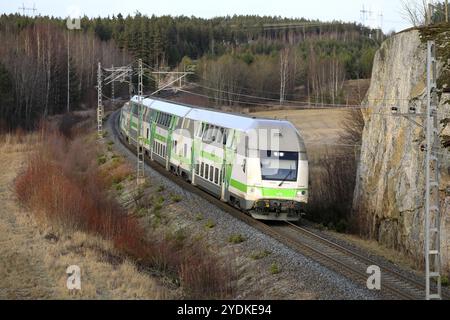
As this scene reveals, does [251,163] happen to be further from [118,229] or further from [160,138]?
[160,138]

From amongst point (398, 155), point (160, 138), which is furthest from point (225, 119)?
point (160, 138)

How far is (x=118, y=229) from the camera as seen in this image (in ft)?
70.1

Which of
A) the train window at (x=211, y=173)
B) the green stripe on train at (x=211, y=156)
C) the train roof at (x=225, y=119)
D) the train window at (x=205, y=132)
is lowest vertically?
the train window at (x=211, y=173)

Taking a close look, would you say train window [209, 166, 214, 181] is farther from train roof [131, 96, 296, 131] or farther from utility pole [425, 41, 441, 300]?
utility pole [425, 41, 441, 300]

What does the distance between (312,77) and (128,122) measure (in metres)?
54.9

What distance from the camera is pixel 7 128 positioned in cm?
5538

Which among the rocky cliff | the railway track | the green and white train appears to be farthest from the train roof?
the rocky cliff

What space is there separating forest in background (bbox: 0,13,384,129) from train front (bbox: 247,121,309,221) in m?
26.8

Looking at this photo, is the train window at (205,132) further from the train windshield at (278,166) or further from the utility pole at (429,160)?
the utility pole at (429,160)

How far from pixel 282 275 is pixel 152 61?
108m

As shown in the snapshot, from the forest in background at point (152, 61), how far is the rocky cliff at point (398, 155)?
982 inches

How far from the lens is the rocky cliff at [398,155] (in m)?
19.1

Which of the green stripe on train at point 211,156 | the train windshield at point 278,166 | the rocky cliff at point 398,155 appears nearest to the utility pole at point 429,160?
the rocky cliff at point 398,155
